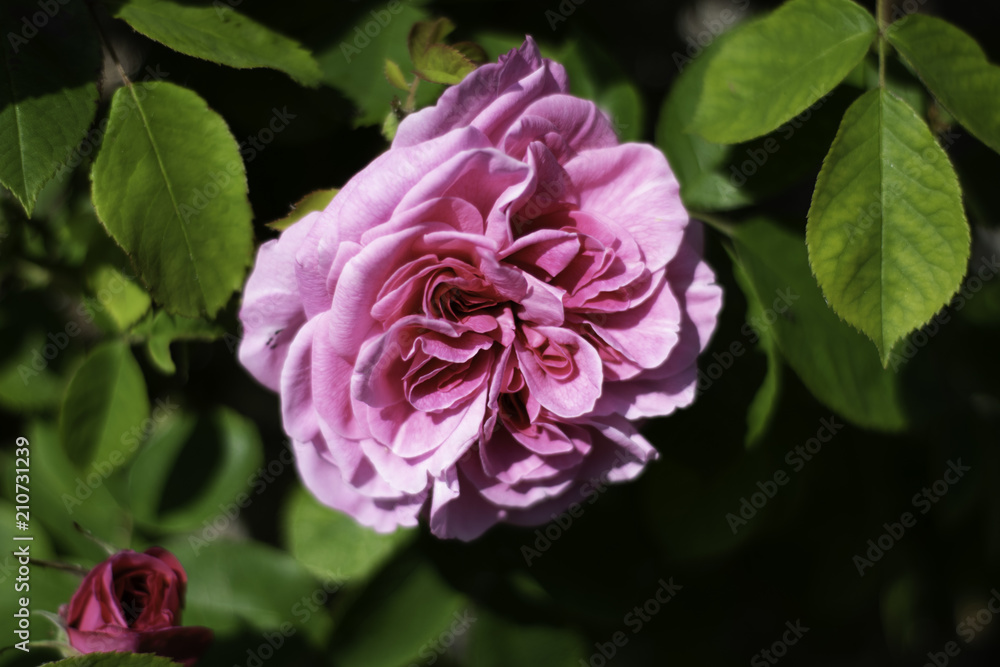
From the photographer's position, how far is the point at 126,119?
839 mm

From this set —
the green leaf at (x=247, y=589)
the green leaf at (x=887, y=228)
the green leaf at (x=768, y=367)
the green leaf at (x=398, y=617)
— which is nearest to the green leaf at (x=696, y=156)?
the green leaf at (x=768, y=367)

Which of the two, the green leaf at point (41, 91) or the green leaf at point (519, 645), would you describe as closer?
the green leaf at point (41, 91)

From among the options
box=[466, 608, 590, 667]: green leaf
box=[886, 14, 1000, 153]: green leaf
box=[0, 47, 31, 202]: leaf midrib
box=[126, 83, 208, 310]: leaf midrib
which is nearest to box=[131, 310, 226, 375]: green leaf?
box=[126, 83, 208, 310]: leaf midrib

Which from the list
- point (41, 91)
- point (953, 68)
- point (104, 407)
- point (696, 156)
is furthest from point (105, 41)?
point (953, 68)

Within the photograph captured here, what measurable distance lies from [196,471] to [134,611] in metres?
0.46

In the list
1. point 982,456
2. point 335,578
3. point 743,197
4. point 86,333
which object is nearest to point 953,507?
point 982,456

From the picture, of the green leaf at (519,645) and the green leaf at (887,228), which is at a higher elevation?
the green leaf at (887,228)

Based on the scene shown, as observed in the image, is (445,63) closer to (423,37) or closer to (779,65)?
(423,37)

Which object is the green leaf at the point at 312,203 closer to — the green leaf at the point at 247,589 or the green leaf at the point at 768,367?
the green leaf at the point at 768,367

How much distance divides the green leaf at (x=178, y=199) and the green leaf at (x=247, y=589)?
27.0 inches

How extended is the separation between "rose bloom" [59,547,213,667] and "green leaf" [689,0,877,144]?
0.93 m

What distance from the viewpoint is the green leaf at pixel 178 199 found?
0.80 meters

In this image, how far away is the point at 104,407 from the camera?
1115mm

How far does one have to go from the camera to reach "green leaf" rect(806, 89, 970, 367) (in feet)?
2.52
